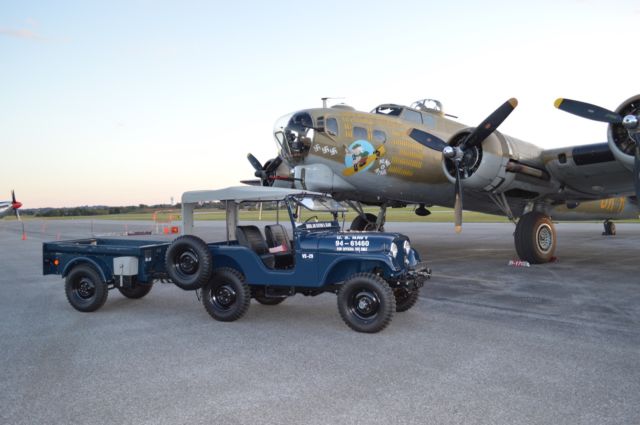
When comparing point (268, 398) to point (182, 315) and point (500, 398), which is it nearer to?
point (500, 398)

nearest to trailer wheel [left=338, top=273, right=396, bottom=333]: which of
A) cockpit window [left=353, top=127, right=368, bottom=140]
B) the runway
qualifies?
the runway

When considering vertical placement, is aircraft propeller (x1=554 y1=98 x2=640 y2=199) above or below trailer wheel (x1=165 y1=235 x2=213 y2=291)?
above

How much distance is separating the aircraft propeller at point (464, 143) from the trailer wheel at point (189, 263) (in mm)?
7648

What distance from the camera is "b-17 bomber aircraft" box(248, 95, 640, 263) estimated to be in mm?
13211

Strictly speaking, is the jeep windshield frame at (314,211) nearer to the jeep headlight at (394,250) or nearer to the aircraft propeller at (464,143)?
the jeep headlight at (394,250)

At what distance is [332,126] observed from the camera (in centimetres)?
1390

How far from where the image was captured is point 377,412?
4156 mm

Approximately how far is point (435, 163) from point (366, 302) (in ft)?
29.3

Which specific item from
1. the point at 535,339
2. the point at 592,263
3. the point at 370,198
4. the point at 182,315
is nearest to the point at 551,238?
the point at 592,263

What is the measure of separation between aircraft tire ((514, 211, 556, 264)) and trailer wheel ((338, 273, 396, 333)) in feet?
29.2

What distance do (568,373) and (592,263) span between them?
11.0 m

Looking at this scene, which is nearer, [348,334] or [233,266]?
[348,334]

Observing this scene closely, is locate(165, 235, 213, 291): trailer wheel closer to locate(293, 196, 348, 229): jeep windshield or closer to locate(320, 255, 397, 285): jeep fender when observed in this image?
locate(293, 196, 348, 229): jeep windshield

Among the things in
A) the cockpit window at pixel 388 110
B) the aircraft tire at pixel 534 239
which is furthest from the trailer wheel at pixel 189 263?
the aircraft tire at pixel 534 239
